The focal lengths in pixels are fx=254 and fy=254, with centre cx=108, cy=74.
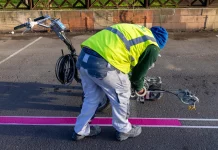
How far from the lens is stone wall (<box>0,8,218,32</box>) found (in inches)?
Result: 361

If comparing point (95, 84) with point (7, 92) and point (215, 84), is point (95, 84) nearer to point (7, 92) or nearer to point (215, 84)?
point (7, 92)

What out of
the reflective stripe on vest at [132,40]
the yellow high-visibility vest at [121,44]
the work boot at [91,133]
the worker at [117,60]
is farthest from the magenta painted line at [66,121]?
the reflective stripe on vest at [132,40]

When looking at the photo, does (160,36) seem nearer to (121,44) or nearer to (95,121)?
(121,44)

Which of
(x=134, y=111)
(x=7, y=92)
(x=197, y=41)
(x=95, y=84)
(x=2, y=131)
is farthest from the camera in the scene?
(x=197, y=41)

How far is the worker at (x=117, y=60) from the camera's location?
9.45 ft

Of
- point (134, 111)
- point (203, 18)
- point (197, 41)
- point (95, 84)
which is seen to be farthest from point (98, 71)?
point (203, 18)

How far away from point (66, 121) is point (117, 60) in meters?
1.65

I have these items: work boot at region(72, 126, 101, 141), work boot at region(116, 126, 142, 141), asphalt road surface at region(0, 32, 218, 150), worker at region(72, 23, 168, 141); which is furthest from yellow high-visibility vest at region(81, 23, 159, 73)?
asphalt road surface at region(0, 32, 218, 150)

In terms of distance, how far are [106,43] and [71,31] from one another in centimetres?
674

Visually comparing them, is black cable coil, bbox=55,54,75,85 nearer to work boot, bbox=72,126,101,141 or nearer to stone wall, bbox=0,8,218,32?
work boot, bbox=72,126,101,141

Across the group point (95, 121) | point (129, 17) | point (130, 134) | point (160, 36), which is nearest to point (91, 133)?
point (95, 121)

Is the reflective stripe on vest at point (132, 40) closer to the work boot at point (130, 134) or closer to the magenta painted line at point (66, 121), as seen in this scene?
the work boot at point (130, 134)

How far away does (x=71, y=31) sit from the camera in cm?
937

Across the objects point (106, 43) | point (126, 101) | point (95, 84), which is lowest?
point (126, 101)
